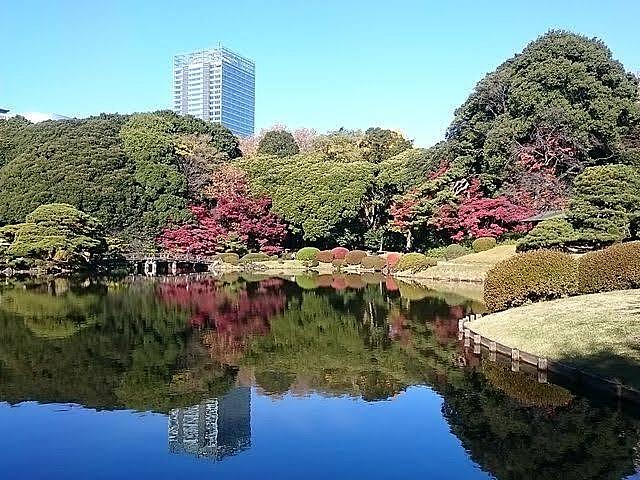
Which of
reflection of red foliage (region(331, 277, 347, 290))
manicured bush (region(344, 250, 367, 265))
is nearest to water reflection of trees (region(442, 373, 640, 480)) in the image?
reflection of red foliage (region(331, 277, 347, 290))

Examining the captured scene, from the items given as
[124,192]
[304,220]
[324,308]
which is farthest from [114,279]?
→ [324,308]

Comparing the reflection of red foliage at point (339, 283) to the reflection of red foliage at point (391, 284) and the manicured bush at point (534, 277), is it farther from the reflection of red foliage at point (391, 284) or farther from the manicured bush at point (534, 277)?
the manicured bush at point (534, 277)

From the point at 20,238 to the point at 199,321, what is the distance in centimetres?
2150

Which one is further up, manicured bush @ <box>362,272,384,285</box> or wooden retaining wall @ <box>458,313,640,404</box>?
wooden retaining wall @ <box>458,313,640,404</box>

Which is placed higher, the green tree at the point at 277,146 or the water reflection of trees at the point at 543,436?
Result: the green tree at the point at 277,146

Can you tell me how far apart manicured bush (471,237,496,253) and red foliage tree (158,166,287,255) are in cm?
1463

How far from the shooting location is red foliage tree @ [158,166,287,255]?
1737 inches

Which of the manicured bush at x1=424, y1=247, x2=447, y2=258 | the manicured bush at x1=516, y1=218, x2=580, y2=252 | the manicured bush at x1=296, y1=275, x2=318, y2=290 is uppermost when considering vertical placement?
the manicured bush at x1=516, y1=218, x2=580, y2=252

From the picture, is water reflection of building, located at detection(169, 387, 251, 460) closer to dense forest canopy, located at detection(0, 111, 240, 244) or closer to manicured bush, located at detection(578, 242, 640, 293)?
manicured bush, located at detection(578, 242, 640, 293)

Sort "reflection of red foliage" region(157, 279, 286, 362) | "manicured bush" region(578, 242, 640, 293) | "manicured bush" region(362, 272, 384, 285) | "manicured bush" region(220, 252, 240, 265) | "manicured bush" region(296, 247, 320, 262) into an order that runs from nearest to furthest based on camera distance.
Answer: "manicured bush" region(578, 242, 640, 293), "reflection of red foliage" region(157, 279, 286, 362), "manicured bush" region(362, 272, 384, 285), "manicured bush" region(220, 252, 240, 265), "manicured bush" region(296, 247, 320, 262)

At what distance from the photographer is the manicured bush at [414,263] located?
3797 centimetres

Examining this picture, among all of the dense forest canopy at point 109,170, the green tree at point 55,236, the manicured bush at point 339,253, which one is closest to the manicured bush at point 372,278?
the manicured bush at point 339,253

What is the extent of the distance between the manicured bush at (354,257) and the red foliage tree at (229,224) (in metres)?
5.25

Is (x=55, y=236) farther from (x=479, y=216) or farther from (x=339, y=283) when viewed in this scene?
(x=479, y=216)
